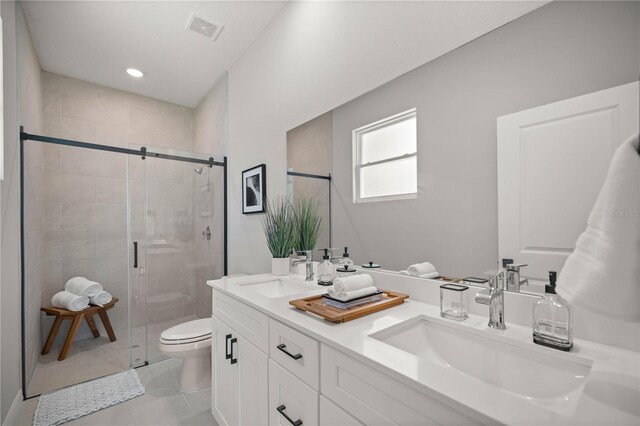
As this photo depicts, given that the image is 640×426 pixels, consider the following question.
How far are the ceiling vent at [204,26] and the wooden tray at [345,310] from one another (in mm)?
2133

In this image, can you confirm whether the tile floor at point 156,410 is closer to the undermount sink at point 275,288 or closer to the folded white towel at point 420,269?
the undermount sink at point 275,288

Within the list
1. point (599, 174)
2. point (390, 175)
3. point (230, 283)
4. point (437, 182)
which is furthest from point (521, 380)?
point (230, 283)

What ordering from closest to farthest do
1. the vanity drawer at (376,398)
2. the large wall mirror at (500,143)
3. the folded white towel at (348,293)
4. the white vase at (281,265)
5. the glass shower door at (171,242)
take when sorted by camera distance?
the vanity drawer at (376,398), the large wall mirror at (500,143), the folded white towel at (348,293), the white vase at (281,265), the glass shower door at (171,242)

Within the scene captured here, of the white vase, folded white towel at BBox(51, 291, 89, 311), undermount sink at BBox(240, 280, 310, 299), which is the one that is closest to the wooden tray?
undermount sink at BBox(240, 280, 310, 299)

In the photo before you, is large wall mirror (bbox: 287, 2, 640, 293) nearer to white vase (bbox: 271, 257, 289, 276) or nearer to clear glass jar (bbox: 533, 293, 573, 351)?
clear glass jar (bbox: 533, 293, 573, 351)

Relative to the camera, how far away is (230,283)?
1.70 meters

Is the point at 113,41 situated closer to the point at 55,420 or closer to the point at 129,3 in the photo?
the point at 129,3

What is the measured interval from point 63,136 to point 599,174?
3912mm

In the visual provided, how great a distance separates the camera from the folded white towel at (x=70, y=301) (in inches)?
99.8

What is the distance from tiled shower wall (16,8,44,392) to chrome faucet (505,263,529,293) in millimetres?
2918

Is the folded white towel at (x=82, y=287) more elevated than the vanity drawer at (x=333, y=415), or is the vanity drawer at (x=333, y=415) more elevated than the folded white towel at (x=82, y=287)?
the vanity drawer at (x=333, y=415)

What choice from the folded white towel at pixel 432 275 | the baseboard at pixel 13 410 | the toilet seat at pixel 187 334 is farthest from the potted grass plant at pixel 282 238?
the baseboard at pixel 13 410

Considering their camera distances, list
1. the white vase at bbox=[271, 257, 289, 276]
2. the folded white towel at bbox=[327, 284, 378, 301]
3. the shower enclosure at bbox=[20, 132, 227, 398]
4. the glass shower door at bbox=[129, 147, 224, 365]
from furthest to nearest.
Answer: the glass shower door at bbox=[129, 147, 224, 365] < the shower enclosure at bbox=[20, 132, 227, 398] < the white vase at bbox=[271, 257, 289, 276] < the folded white towel at bbox=[327, 284, 378, 301]

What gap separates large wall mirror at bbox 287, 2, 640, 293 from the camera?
0.82 meters
